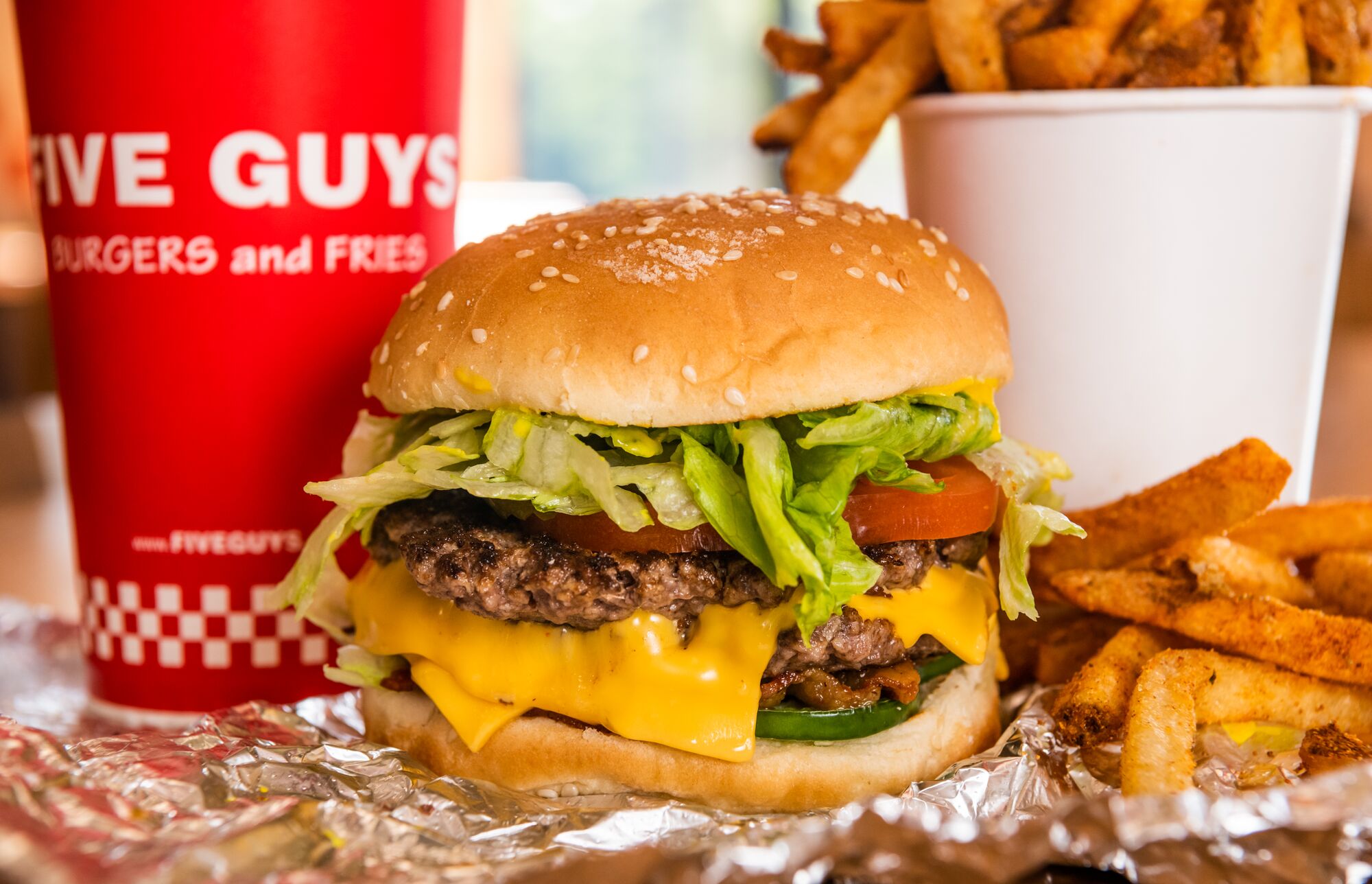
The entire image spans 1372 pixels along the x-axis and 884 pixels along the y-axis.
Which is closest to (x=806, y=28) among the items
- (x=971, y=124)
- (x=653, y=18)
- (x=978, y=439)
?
(x=653, y=18)

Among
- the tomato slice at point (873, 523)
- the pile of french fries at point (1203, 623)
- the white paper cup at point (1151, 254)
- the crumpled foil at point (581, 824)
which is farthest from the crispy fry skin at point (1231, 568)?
the white paper cup at point (1151, 254)

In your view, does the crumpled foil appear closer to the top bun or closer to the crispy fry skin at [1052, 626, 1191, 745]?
the crispy fry skin at [1052, 626, 1191, 745]

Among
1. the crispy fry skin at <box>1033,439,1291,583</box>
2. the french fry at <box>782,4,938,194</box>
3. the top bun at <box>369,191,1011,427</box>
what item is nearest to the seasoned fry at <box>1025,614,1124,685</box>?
the crispy fry skin at <box>1033,439,1291,583</box>

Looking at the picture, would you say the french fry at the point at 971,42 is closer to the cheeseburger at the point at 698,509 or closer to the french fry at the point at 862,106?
the french fry at the point at 862,106

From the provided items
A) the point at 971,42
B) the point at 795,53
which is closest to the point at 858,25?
the point at 795,53

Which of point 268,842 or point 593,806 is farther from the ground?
point 268,842

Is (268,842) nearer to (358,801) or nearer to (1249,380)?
(358,801)

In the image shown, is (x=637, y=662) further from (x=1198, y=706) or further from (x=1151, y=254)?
(x=1151, y=254)
